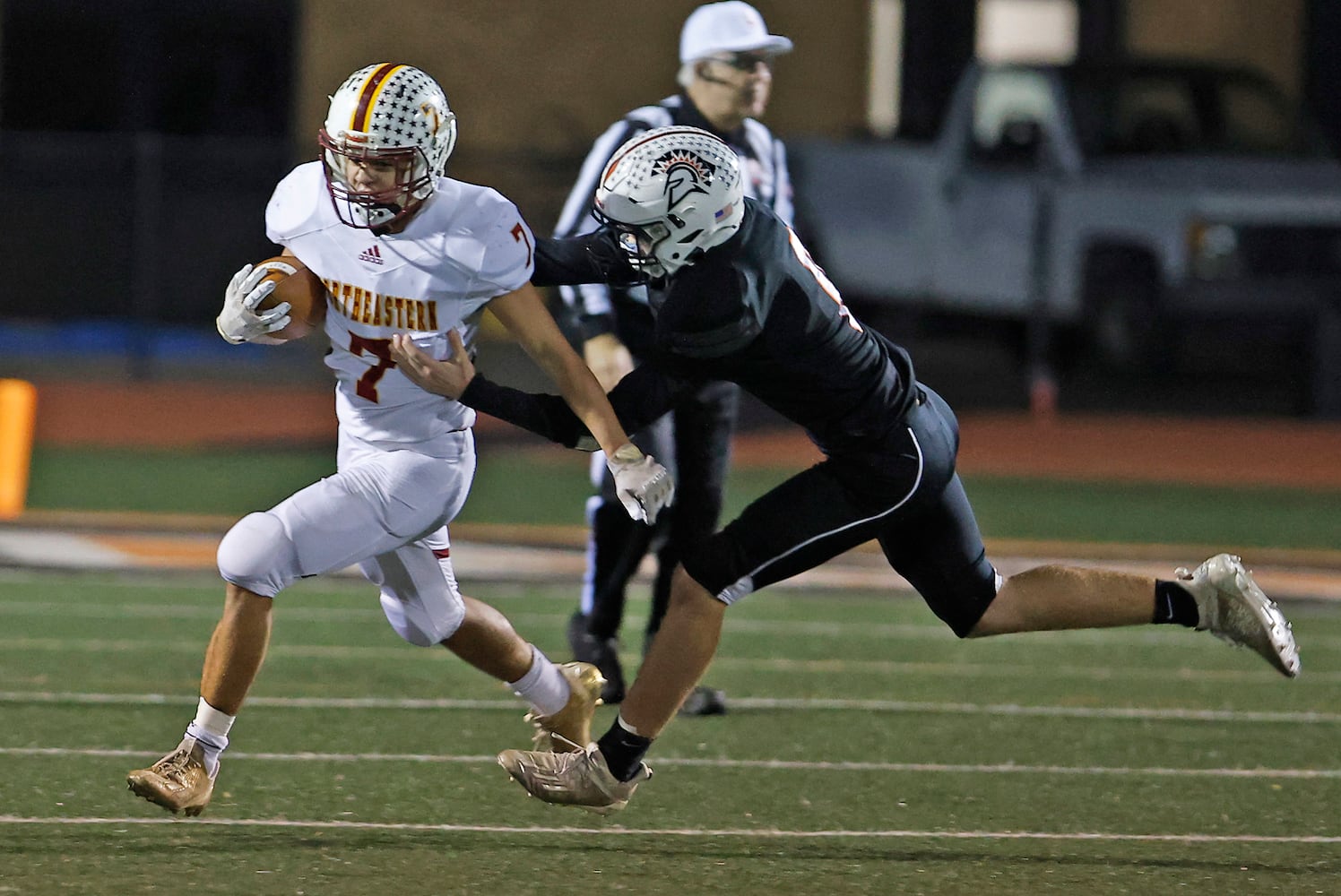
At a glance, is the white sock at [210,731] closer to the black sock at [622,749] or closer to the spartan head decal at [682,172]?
the black sock at [622,749]

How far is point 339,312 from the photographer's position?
521 centimetres

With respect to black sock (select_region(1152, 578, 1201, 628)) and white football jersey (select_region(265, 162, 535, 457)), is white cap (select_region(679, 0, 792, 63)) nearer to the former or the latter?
white football jersey (select_region(265, 162, 535, 457))

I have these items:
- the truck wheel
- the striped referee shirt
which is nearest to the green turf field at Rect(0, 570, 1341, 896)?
the striped referee shirt

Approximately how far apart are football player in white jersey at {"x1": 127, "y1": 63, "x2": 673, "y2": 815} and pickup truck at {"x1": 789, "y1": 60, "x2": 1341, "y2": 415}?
33.4 ft

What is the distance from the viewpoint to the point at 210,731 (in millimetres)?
5102

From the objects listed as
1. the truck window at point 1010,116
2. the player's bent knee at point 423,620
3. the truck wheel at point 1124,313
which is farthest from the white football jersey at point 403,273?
the truck window at point 1010,116

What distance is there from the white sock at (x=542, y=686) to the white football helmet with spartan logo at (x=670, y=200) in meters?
1.14

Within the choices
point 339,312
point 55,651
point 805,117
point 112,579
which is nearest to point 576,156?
point 805,117

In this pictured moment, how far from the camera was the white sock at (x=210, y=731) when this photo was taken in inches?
201

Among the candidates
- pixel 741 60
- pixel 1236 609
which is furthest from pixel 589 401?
pixel 741 60

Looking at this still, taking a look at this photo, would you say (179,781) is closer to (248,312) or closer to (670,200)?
(248,312)

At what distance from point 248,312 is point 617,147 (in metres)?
1.89

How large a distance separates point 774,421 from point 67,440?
456 cm

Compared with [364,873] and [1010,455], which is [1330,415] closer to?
[1010,455]
